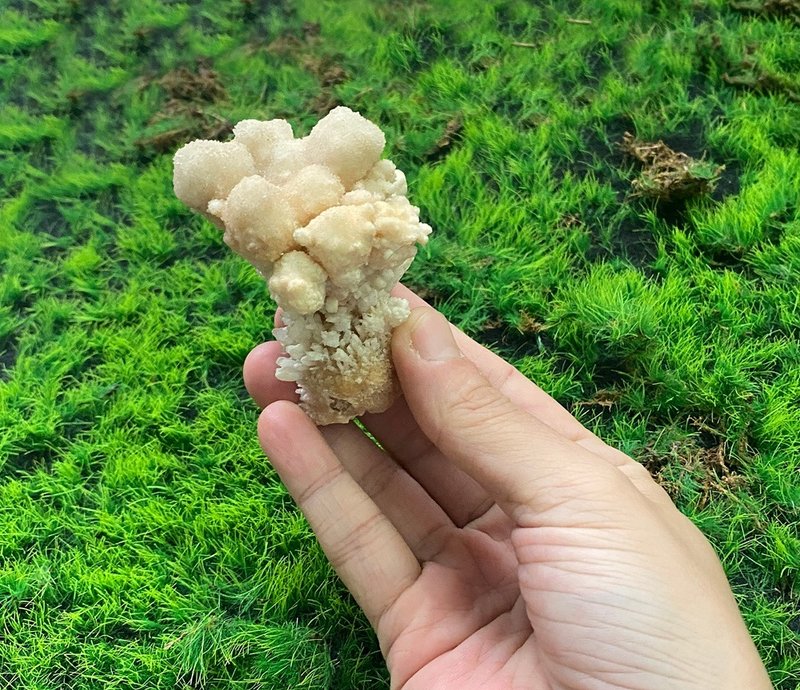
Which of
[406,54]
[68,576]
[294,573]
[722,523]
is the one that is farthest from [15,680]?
[406,54]

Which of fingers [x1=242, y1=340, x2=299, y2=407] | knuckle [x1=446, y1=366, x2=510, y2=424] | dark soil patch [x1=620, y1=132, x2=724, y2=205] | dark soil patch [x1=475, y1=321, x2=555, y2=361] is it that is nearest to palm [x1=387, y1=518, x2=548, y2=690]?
knuckle [x1=446, y1=366, x2=510, y2=424]

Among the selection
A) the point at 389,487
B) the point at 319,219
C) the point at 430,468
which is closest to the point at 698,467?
the point at 430,468

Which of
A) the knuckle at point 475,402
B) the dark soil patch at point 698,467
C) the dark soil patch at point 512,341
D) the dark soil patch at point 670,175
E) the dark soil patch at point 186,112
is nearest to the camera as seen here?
the knuckle at point 475,402

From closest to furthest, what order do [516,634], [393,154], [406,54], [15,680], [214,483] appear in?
1. [516,634]
2. [15,680]
3. [214,483]
4. [393,154]
5. [406,54]

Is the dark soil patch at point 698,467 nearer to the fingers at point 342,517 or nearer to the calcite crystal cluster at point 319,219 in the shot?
the fingers at point 342,517

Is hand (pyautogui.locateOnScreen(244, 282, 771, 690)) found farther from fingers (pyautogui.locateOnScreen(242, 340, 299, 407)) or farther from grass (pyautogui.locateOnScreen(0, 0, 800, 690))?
Answer: grass (pyautogui.locateOnScreen(0, 0, 800, 690))

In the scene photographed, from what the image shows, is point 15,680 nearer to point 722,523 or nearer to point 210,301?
point 210,301

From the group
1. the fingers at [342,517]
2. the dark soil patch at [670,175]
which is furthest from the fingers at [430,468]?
the dark soil patch at [670,175]
